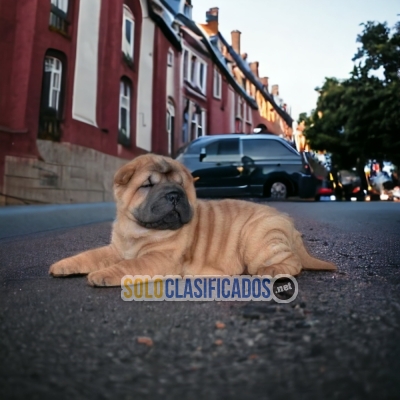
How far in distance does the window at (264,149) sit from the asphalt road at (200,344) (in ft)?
29.5

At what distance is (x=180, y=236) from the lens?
2.61 metres

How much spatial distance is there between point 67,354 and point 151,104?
1218 cm

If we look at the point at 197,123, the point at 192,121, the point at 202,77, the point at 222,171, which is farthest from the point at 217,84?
the point at 222,171

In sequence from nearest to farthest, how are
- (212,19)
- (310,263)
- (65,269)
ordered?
(65,269)
(310,263)
(212,19)

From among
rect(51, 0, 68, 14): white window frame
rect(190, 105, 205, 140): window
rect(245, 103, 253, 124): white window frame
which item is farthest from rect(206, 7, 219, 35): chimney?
rect(51, 0, 68, 14): white window frame

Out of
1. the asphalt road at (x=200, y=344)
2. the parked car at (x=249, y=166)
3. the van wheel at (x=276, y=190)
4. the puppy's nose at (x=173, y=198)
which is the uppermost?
the parked car at (x=249, y=166)

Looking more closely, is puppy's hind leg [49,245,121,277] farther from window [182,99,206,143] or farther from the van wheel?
window [182,99,206,143]

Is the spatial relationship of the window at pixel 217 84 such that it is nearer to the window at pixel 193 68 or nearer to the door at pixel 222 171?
the window at pixel 193 68

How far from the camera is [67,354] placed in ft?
4.52

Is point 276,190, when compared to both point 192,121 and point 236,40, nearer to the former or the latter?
point 192,121

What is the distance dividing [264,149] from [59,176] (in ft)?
15.8

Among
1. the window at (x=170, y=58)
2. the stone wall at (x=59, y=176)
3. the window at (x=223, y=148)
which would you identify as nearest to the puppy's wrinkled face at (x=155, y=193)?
the stone wall at (x=59, y=176)

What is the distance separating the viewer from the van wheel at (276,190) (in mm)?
11453

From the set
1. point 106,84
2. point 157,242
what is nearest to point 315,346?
point 157,242
